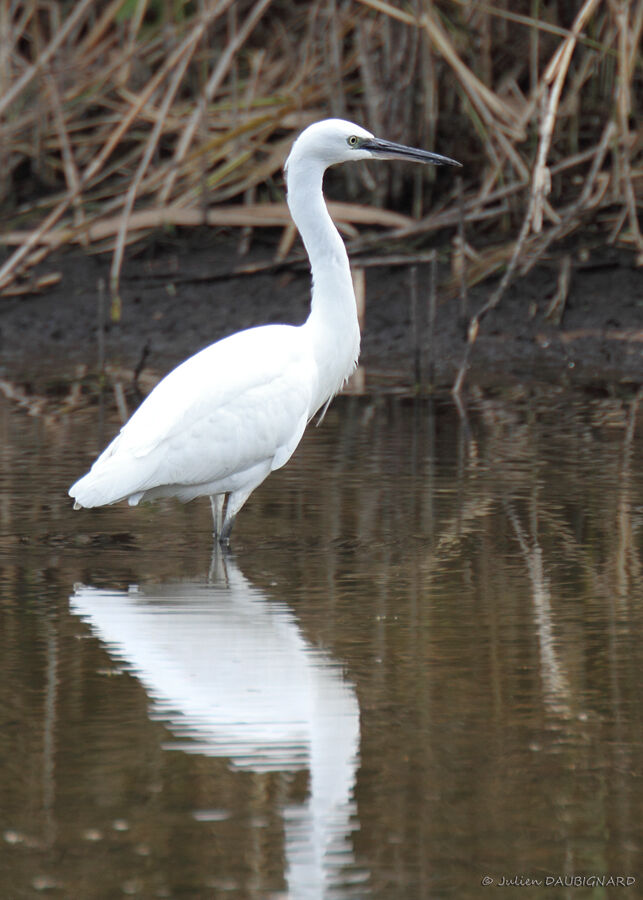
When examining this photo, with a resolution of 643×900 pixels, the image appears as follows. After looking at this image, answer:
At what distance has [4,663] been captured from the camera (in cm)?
360

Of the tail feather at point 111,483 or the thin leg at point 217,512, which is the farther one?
the thin leg at point 217,512

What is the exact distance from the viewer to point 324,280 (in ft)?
17.4

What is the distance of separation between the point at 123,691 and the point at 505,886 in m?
1.25

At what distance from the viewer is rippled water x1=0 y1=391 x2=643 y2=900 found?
254 centimetres

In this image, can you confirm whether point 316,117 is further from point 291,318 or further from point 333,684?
point 333,684

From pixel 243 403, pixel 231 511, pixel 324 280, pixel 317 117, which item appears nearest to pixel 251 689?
pixel 231 511

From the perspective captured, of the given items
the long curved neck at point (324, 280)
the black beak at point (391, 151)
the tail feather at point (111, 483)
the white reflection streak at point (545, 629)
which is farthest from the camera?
the black beak at point (391, 151)

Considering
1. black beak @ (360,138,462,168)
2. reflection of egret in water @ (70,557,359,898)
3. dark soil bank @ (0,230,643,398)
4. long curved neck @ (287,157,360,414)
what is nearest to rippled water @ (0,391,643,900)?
reflection of egret in water @ (70,557,359,898)

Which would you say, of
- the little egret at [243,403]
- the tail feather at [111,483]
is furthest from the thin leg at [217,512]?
the tail feather at [111,483]

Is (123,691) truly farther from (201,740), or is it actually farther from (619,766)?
(619,766)

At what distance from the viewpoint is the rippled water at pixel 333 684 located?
8.32 ft

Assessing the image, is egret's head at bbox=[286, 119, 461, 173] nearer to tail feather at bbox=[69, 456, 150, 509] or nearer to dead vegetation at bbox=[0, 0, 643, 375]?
tail feather at bbox=[69, 456, 150, 509]

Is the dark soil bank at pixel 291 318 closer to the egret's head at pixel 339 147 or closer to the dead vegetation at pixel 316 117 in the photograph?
the dead vegetation at pixel 316 117

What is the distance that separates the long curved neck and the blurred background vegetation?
2.60 m
